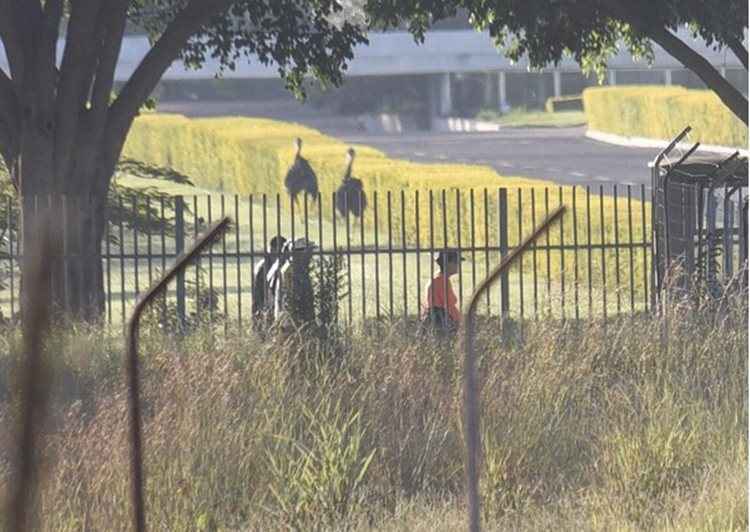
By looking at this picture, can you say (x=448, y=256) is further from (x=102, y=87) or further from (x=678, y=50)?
(x=678, y=50)

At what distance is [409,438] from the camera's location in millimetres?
9406

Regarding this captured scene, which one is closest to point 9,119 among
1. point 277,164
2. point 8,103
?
point 8,103

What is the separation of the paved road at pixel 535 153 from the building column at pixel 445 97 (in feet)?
23.1

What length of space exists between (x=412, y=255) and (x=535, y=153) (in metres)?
25.7

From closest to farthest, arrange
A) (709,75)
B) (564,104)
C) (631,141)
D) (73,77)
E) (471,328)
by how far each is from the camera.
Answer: (471,328), (73,77), (709,75), (631,141), (564,104)

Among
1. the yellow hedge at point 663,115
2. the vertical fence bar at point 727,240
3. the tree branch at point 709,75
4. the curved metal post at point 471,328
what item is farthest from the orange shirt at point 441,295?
the yellow hedge at point 663,115

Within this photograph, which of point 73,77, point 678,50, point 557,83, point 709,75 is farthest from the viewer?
point 557,83

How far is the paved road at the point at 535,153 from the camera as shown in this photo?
42.3 meters

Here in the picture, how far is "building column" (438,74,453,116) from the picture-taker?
71881 mm

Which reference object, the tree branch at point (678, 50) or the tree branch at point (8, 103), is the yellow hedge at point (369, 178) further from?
the tree branch at point (8, 103)

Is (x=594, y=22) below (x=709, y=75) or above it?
above

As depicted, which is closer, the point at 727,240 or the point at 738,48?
the point at 727,240

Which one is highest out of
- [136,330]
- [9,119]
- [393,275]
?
[9,119]

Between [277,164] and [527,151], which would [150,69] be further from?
[527,151]
